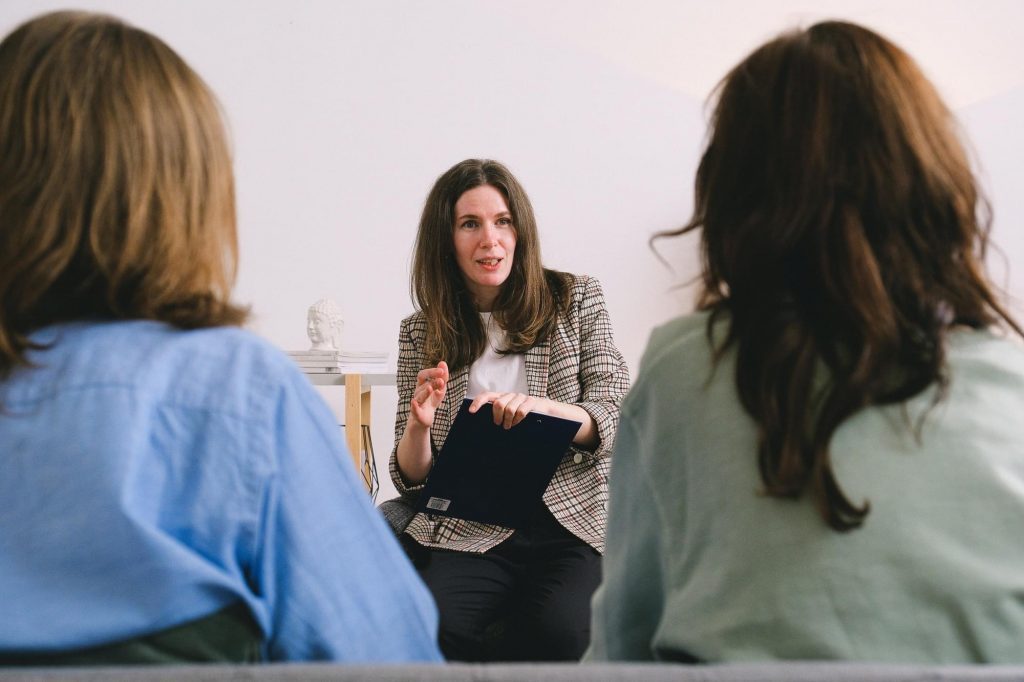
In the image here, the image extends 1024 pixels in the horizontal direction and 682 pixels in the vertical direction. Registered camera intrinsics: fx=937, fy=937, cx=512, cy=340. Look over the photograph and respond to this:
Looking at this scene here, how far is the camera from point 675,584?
0.79m

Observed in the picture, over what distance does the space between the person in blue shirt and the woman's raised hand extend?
1002 millimetres

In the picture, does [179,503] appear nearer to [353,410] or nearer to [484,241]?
[484,241]

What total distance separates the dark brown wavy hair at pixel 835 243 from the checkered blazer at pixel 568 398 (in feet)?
3.37

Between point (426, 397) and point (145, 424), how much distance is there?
3.76 ft

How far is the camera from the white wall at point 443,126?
3467 mm

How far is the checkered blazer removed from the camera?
1.77 metres

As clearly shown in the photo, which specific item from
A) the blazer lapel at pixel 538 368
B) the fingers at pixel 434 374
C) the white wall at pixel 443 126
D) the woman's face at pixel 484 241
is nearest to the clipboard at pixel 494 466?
the fingers at pixel 434 374

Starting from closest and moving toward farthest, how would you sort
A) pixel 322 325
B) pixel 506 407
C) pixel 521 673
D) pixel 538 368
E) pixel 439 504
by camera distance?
pixel 521 673
pixel 506 407
pixel 439 504
pixel 538 368
pixel 322 325

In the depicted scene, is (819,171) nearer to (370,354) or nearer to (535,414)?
(535,414)

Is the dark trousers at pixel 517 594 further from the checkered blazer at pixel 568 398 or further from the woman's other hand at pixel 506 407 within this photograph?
the woman's other hand at pixel 506 407

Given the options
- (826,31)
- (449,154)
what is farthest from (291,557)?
(449,154)

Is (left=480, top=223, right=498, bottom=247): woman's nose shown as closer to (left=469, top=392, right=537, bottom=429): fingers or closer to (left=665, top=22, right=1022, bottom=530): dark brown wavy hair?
(left=469, top=392, right=537, bottom=429): fingers

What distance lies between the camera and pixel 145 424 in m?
0.71

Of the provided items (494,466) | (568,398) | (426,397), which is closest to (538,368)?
(568,398)
